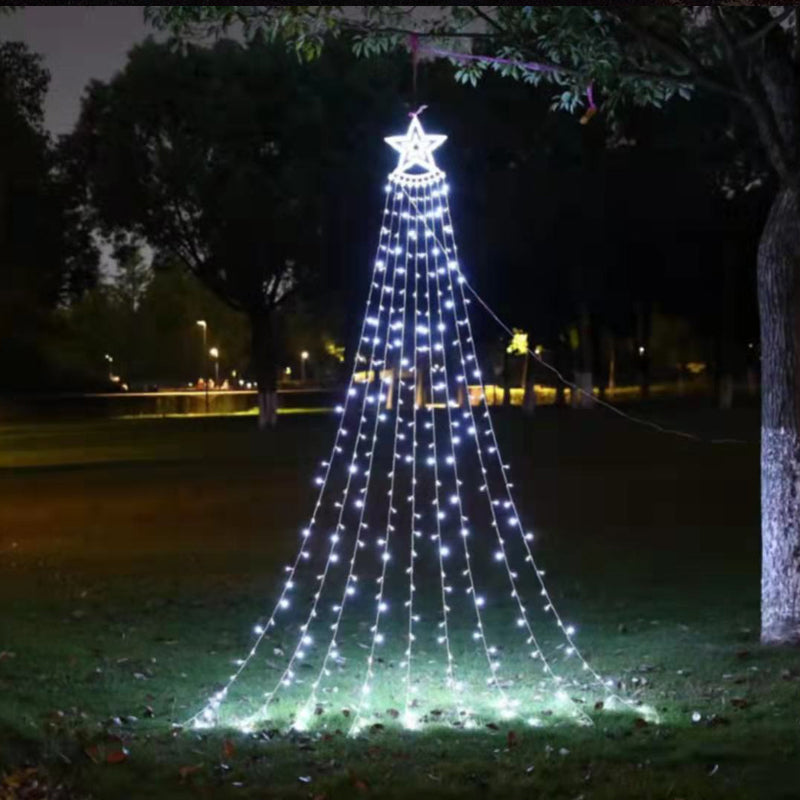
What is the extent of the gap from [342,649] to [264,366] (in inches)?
1236

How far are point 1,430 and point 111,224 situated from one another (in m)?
11.7

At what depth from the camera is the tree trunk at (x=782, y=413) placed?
31.7 ft

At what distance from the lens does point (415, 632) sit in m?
11.2

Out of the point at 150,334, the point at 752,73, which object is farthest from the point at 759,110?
the point at 150,334

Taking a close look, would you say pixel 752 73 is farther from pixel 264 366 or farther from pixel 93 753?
pixel 264 366

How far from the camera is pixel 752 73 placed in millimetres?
10047

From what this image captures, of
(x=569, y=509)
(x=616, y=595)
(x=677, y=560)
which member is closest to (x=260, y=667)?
(x=616, y=595)

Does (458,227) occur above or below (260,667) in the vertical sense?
above

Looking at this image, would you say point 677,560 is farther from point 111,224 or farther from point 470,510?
point 111,224

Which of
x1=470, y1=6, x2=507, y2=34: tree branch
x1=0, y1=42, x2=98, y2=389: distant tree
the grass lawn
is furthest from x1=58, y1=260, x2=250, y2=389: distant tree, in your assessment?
x1=470, y1=6, x2=507, y2=34: tree branch

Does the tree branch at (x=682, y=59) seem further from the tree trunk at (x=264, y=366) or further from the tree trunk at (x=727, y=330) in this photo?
the tree trunk at (x=727, y=330)

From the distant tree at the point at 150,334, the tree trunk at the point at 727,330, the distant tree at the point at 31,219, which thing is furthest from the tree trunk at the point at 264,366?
the distant tree at the point at 150,334

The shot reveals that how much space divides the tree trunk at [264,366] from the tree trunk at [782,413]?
106 feet

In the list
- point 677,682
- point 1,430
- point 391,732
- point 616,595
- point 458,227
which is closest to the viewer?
point 391,732
